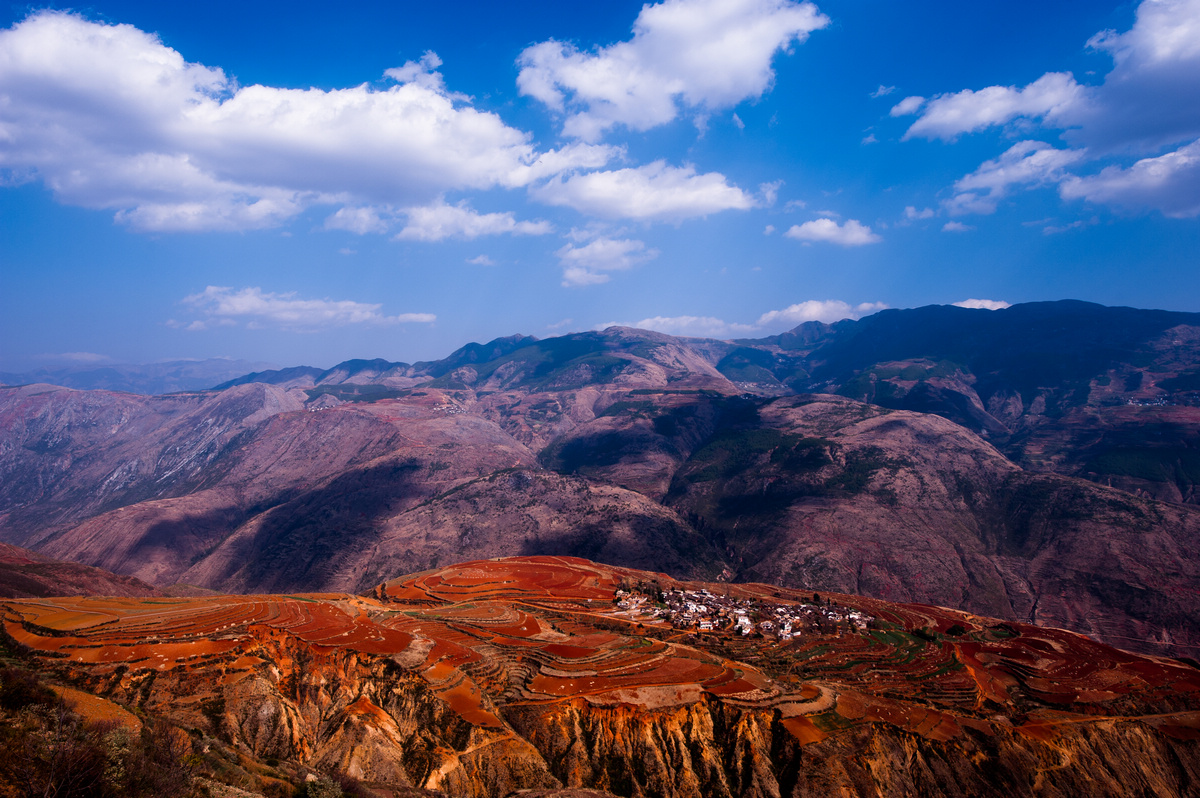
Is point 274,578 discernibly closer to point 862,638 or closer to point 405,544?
point 405,544

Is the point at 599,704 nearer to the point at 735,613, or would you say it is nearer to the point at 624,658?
the point at 624,658

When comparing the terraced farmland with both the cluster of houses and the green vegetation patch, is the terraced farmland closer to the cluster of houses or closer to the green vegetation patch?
the cluster of houses

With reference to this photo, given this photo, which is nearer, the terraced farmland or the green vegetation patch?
the terraced farmland

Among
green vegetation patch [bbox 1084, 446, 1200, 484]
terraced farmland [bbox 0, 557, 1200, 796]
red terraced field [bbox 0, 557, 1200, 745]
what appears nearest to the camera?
terraced farmland [bbox 0, 557, 1200, 796]

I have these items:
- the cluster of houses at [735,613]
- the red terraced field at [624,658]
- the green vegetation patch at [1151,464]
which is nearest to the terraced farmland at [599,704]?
the red terraced field at [624,658]

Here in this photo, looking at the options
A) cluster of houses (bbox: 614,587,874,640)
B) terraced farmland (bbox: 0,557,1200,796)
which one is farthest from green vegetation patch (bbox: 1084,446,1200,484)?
cluster of houses (bbox: 614,587,874,640)

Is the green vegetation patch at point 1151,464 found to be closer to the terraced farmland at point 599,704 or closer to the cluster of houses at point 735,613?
the terraced farmland at point 599,704
